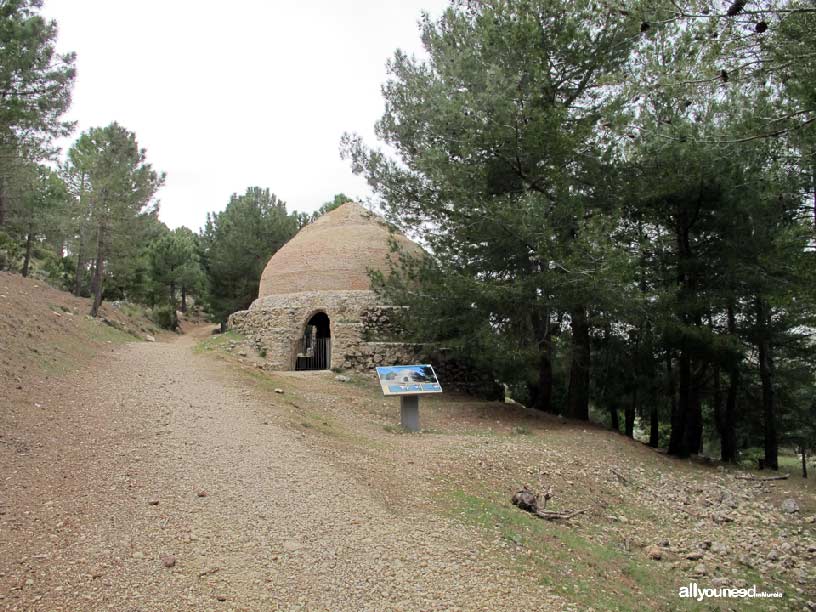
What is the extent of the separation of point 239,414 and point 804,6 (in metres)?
8.65

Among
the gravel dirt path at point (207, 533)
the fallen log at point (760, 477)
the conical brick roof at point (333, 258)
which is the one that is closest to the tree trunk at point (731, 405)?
the fallen log at point (760, 477)

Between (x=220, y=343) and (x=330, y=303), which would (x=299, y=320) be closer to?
(x=330, y=303)

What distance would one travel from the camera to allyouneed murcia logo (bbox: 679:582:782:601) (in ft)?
16.5

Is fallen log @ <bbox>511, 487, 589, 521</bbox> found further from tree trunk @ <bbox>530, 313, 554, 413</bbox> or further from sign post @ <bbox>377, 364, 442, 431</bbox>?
tree trunk @ <bbox>530, 313, 554, 413</bbox>

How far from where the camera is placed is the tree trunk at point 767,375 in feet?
43.9

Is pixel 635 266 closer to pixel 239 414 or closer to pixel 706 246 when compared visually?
pixel 706 246

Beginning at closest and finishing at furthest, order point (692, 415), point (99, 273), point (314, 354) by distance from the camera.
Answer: point (692, 415) < point (314, 354) < point (99, 273)

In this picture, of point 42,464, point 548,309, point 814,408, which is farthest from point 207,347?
point 814,408

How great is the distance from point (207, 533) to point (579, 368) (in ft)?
36.9

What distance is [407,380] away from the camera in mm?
10273

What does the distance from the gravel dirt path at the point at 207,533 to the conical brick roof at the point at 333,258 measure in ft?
34.5

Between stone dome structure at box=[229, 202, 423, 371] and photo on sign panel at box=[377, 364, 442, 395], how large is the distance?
559 centimetres

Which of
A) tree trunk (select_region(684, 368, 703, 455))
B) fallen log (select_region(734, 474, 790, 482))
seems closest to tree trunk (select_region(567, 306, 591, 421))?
tree trunk (select_region(684, 368, 703, 455))

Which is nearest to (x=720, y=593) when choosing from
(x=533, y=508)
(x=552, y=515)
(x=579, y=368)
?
(x=552, y=515)
